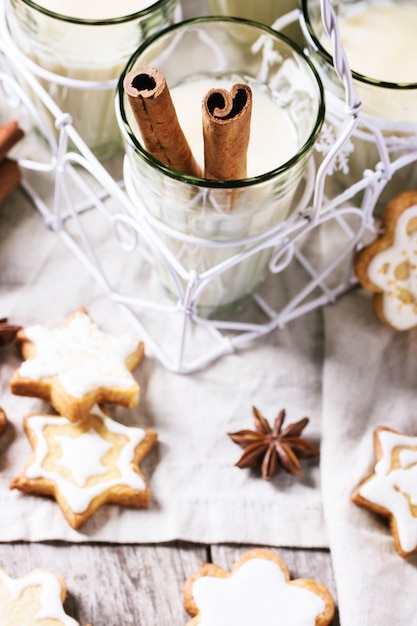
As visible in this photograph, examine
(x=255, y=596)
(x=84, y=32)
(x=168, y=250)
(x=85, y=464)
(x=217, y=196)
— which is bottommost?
(x=255, y=596)

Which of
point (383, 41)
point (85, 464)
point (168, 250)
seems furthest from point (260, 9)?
point (85, 464)

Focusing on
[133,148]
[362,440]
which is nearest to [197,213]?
[133,148]

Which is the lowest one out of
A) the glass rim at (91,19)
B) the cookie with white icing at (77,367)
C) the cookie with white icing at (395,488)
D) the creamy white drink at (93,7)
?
the cookie with white icing at (395,488)

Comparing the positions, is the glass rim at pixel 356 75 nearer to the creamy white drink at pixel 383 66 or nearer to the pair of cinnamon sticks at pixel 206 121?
the creamy white drink at pixel 383 66

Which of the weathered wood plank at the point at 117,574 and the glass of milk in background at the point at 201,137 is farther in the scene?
the weathered wood plank at the point at 117,574

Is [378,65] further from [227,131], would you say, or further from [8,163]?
[8,163]

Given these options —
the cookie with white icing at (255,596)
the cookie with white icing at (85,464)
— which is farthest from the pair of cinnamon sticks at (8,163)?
the cookie with white icing at (255,596)

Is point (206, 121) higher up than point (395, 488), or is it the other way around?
point (206, 121)
